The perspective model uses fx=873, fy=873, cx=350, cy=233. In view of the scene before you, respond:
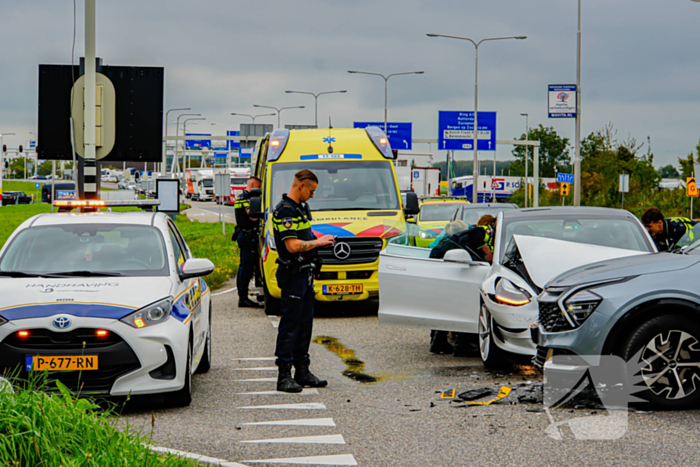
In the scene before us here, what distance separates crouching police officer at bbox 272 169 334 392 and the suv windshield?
2196 mm

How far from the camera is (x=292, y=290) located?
7344mm

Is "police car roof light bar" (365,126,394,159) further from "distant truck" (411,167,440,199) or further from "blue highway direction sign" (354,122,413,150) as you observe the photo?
"blue highway direction sign" (354,122,413,150)

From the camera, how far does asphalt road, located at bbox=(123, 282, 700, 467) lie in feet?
17.0

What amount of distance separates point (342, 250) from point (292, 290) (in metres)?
5.25

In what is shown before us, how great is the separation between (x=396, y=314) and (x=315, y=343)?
158cm

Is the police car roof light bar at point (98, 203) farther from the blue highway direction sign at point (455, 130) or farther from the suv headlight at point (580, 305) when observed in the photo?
the blue highway direction sign at point (455, 130)

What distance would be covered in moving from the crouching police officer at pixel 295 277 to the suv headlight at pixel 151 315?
113 cm

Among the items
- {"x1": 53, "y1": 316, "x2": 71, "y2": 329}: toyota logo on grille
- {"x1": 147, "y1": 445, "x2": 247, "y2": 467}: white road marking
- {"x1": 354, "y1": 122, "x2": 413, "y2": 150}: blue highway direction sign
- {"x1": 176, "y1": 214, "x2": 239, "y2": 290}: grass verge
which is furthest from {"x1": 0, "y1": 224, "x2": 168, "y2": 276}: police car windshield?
{"x1": 354, "y1": 122, "x2": 413, "y2": 150}: blue highway direction sign

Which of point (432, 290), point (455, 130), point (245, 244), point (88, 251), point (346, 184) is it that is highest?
point (455, 130)

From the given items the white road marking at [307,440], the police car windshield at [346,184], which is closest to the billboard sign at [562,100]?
the police car windshield at [346,184]

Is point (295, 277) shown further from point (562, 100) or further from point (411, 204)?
point (562, 100)

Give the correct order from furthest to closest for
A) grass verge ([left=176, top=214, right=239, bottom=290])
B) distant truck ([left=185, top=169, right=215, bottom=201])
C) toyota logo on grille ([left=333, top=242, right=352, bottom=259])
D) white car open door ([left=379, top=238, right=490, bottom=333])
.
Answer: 1. distant truck ([left=185, top=169, right=215, bottom=201])
2. grass verge ([left=176, top=214, right=239, bottom=290])
3. toyota logo on grille ([left=333, top=242, right=352, bottom=259])
4. white car open door ([left=379, top=238, right=490, bottom=333])

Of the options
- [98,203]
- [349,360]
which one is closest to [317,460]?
[349,360]

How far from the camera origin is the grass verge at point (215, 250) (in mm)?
18516
